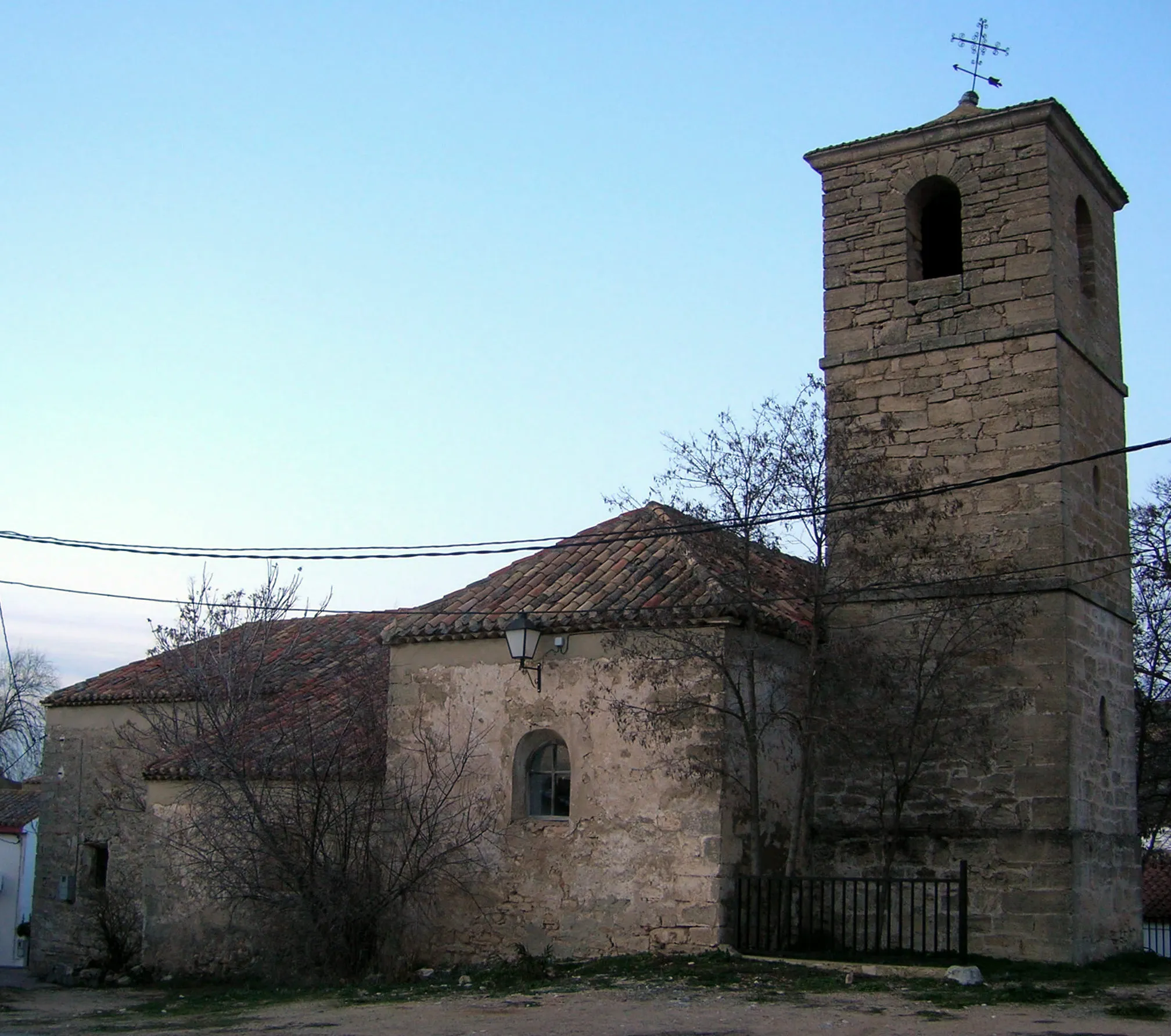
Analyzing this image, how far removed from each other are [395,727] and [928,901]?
647cm

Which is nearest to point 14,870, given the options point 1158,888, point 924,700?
point 924,700

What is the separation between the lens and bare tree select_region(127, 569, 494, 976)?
15.1 metres

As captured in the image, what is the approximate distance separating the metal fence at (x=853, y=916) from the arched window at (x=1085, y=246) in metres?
7.53

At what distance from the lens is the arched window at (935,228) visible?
16609 millimetres

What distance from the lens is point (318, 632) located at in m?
23.4

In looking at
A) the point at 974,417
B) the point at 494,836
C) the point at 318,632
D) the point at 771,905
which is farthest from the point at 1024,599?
the point at 318,632

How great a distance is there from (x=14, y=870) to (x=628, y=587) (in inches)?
938

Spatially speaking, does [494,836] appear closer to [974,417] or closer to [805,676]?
[805,676]

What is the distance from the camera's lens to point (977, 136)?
53.0ft

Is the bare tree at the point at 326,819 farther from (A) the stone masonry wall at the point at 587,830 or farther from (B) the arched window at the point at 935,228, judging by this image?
(B) the arched window at the point at 935,228

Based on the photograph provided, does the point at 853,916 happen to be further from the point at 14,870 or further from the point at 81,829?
the point at 14,870

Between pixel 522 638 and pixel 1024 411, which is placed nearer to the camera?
pixel 522 638

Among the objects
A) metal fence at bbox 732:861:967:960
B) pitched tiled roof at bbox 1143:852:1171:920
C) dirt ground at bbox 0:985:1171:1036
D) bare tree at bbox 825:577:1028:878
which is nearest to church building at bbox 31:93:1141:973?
bare tree at bbox 825:577:1028:878

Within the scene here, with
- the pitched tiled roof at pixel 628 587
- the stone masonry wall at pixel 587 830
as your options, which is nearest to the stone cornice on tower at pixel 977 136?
the pitched tiled roof at pixel 628 587
